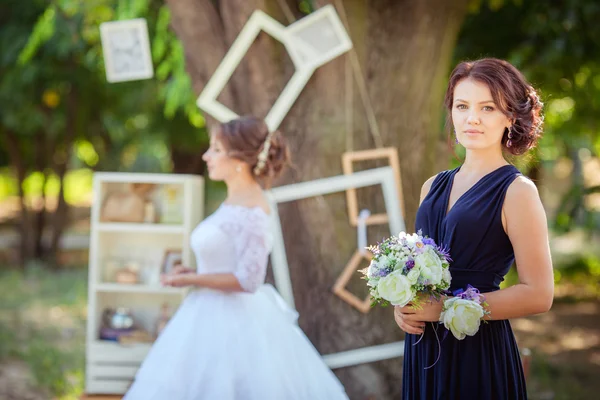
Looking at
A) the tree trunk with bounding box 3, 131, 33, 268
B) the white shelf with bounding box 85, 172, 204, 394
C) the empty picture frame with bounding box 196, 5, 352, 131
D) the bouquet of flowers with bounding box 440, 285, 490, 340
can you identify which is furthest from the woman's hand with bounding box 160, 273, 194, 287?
the tree trunk with bounding box 3, 131, 33, 268

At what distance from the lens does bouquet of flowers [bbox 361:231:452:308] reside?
2277 millimetres

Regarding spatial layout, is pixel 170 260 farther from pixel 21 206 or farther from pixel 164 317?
pixel 21 206

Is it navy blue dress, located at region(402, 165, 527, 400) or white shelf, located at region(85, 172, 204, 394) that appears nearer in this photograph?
Answer: navy blue dress, located at region(402, 165, 527, 400)

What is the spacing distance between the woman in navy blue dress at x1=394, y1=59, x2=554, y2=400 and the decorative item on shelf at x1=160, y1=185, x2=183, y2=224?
296 cm

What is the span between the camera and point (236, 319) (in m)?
3.94

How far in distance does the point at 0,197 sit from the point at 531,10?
101 ft

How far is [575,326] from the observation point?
399 inches

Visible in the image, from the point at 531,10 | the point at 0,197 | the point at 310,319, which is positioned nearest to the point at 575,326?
the point at 531,10

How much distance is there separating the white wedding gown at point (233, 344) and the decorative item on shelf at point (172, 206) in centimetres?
126

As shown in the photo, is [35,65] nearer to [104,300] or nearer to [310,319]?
[104,300]

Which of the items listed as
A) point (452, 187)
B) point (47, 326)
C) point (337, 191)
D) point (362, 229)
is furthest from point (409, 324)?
point (47, 326)

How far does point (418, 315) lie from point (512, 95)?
2.40 feet

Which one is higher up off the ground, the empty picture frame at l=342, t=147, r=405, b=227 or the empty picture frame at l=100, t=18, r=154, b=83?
the empty picture frame at l=100, t=18, r=154, b=83

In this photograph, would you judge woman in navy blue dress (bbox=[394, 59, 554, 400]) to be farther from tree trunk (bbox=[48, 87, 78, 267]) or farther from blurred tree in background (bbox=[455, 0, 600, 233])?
tree trunk (bbox=[48, 87, 78, 267])
